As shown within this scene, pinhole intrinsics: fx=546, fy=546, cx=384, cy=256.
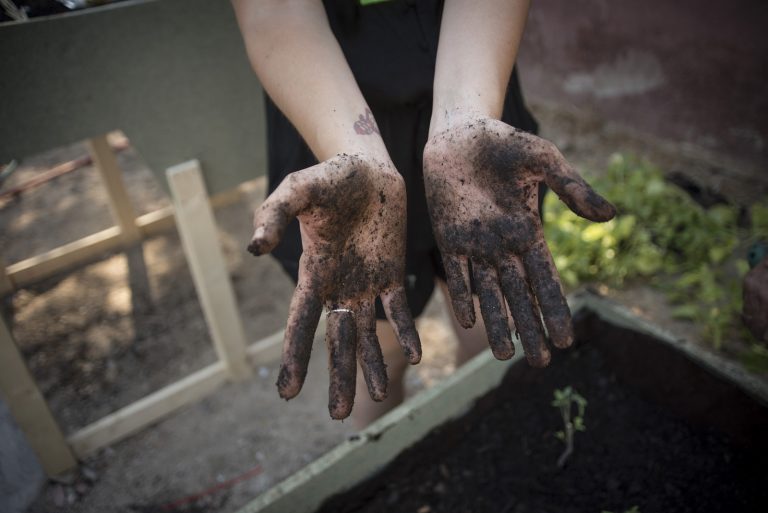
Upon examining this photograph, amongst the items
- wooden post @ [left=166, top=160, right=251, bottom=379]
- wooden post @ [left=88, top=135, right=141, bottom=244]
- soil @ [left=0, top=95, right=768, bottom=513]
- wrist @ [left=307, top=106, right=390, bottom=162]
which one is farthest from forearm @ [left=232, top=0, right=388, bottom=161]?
wooden post @ [left=88, top=135, right=141, bottom=244]

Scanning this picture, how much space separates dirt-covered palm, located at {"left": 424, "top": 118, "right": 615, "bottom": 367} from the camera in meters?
1.02

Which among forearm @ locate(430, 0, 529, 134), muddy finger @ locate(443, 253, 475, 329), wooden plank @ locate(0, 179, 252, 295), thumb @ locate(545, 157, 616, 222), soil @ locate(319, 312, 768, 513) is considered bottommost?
wooden plank @ locate(0, 179, 252, 295)

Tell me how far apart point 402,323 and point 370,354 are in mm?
89

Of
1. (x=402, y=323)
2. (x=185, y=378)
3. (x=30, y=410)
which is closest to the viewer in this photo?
(x=402, y=323)

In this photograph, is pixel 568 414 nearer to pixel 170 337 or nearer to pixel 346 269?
pixel 346 269

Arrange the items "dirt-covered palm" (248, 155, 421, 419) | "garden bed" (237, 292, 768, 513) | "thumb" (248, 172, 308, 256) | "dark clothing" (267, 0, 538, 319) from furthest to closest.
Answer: "garden bed" (237, 292, 768, 513)
"dark clothing" (267, 0, 538, 319)
"dirt-covered palm" (248, 155, 421, 419)
"thumb" (248, 172, 308, 256)

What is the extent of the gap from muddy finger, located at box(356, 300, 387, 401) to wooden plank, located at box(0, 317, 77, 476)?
4.44ft

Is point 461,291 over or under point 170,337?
over

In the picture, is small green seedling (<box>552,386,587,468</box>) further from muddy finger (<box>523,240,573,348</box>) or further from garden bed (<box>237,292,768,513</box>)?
muddy finger (<box>523,240,573,348</box>)

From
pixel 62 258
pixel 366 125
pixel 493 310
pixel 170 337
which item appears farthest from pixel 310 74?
pixel 62 258

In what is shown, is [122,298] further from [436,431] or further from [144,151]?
[436,431]

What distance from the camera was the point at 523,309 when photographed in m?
1.06

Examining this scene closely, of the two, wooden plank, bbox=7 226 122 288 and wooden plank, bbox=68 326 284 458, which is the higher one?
wooden plank, bbox=7 226 122 288

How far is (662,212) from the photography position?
9.61ft
